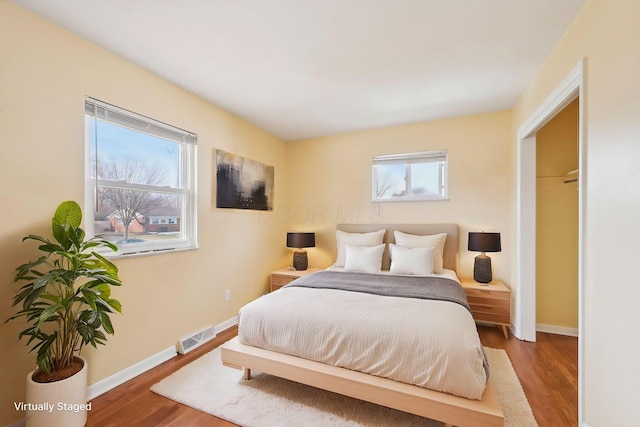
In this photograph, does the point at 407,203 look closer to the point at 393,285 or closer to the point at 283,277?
the point at 393,285

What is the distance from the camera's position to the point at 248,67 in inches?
90.8

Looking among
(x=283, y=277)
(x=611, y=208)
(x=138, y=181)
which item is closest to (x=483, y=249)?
(x=611, y=208)

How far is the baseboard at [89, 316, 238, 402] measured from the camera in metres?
1.94

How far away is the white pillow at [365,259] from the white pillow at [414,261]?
0.66ft

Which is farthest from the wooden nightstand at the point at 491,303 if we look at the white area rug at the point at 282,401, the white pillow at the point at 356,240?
the white pillow at the point at 356,240

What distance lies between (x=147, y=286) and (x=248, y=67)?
206cm

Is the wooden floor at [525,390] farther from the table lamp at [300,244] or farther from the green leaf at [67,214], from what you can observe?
the table lamp at [300,244]

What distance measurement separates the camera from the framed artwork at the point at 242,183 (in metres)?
3.12

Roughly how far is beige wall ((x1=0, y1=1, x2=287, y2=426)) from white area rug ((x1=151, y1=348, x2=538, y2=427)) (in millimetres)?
599

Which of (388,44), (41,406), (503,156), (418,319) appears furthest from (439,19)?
(41,406)

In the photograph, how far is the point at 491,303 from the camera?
291cm

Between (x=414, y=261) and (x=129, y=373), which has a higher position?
(x=414, y=261)

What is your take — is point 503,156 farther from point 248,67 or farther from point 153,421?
point 153,421

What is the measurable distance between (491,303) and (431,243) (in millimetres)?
866
